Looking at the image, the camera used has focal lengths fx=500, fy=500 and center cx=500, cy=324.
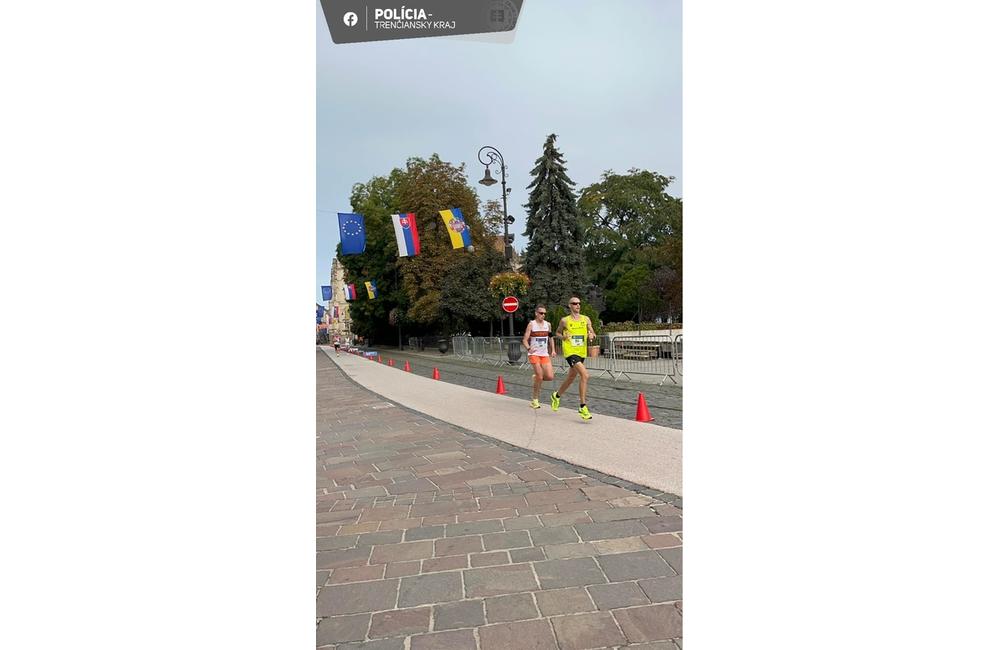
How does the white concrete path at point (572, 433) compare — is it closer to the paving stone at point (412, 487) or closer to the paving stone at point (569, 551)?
the paving stone at point (569, 551)

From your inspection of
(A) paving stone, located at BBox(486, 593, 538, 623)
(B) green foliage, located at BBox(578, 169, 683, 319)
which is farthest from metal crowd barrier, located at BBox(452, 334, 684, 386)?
(B) green foliage, located at BBox(578, 169, 683, 319)

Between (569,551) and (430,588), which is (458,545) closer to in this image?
(430,588)

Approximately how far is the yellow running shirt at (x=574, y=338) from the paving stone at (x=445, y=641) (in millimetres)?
4624

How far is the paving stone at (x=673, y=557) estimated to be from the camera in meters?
2.19

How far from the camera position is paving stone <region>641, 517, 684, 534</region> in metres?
2.60

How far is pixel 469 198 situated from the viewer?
2961 cm

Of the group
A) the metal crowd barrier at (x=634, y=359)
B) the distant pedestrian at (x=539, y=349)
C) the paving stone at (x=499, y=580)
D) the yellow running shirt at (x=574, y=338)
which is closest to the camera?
the paving stone at (x=499, y=580)

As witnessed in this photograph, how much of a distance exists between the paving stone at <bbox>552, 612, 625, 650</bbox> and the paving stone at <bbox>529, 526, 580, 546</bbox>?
0.66m

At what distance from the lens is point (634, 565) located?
2.22 meters

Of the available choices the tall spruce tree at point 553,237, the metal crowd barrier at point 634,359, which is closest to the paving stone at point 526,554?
the metal crowd barrier at point 634,359

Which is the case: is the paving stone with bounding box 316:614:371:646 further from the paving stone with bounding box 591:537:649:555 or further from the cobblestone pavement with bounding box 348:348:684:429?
the cobblestone pavement with bounding box 348:348:684:429

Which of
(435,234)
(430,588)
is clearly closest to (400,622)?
(430,588)
